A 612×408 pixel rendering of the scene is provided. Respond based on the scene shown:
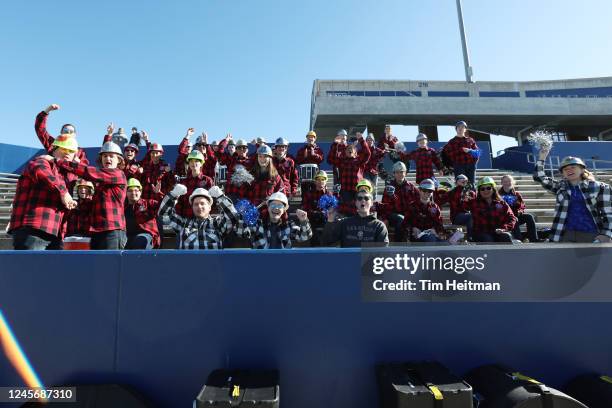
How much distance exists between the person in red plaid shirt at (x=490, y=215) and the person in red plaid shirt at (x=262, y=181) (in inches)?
121

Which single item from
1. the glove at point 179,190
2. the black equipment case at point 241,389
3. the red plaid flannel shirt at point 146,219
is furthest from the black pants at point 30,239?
the black equipment case at point 241,389

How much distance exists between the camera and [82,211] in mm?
4031

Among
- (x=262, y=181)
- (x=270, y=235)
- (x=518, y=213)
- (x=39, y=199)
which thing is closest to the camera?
(x=39, y=199)

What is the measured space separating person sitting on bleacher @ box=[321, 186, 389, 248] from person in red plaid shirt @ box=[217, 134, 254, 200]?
1.93 meters

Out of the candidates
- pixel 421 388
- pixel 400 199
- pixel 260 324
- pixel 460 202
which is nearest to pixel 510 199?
pixel 460 202

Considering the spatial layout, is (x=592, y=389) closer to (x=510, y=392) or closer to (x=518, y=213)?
(x=510, y=392)

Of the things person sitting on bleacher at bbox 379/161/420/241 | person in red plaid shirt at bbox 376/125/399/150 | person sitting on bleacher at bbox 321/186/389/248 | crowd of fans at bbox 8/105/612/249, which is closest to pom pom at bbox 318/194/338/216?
crowd of fans at bbox 8/105/612/249

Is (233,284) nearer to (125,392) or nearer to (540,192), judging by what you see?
(125,392)

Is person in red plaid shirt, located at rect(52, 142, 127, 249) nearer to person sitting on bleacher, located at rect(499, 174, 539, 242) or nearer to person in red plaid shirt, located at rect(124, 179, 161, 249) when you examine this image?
person in red plaid shirt, located at rect(124, 179, 161, 249)

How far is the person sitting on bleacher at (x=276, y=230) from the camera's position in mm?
4051

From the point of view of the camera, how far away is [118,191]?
3639 millimetres

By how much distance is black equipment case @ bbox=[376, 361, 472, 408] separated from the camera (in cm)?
196

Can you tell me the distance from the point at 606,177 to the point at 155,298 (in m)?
13.9

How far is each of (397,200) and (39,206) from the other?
4.84 m
